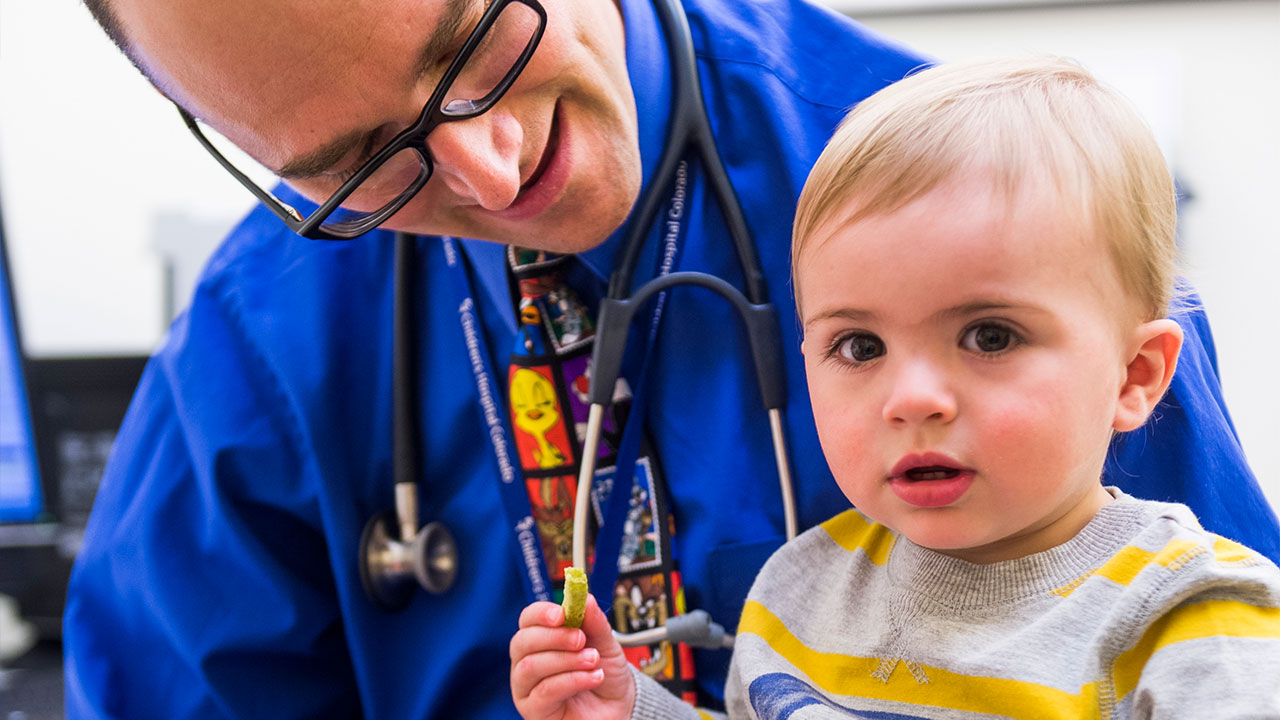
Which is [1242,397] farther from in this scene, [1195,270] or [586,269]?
[586,269]

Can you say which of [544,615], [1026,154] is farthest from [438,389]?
[1026,154]

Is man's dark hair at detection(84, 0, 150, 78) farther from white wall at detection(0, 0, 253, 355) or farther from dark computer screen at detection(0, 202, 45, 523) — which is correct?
white wall at detection(0, 0, 253, 355)

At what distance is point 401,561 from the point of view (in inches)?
39.5

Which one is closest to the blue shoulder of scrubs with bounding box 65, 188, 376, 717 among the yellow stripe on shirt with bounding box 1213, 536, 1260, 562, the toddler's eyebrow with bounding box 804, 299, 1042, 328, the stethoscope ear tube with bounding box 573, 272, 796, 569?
the stethoscope ear tube with bounding box 573, 272, 796, 569

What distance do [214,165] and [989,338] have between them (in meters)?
1.81

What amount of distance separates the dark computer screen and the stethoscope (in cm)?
85

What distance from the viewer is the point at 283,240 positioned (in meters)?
1.12

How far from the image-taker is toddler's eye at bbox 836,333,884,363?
2.11 ft

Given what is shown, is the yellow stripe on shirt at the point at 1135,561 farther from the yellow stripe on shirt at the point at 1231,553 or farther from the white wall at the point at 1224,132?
the white wall at the point at 1224,132

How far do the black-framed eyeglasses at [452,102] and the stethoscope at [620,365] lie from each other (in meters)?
0.19

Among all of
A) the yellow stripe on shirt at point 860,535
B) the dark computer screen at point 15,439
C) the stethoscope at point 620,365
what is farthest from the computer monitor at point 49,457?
the yellow stripe on shirt at point 860,535

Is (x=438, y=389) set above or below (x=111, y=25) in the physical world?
below

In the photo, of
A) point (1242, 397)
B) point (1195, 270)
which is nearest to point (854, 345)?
point (1195, 270)

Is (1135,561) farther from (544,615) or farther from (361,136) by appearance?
(361,136)
